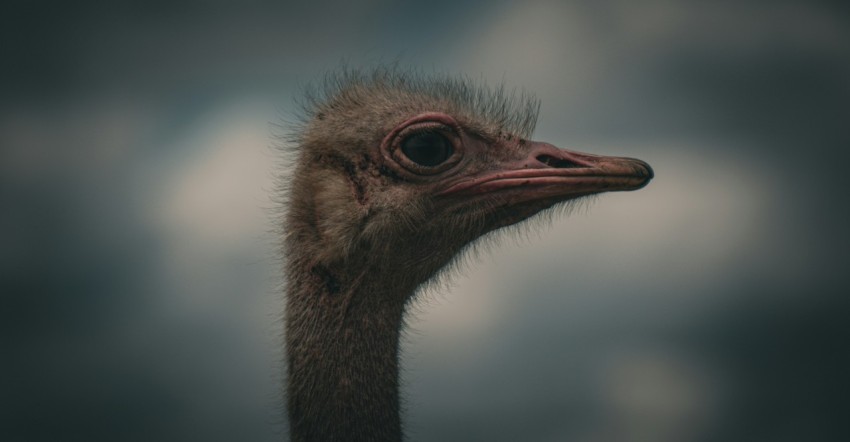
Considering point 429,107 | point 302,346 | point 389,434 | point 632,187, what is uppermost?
point 429,107

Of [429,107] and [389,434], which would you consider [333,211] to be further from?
[389,434]

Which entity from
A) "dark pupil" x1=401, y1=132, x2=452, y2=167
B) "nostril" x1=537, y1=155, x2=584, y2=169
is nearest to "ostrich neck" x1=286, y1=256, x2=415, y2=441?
"dark pupil" x1=401, y1=132, x2=452, y2=167

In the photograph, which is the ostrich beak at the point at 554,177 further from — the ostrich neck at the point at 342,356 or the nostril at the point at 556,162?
the ostrich neck at the point at 342,356

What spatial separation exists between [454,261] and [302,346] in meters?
0.91

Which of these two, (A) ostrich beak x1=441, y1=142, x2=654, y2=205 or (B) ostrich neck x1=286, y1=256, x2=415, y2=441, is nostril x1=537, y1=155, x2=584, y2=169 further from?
(B) ostrich neck x1=286, y1=256, x2=415, y2=441

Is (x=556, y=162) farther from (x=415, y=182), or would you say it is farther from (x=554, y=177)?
(x=415, y=182)

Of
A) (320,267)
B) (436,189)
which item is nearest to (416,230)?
(436,189)

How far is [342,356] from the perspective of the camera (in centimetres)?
445

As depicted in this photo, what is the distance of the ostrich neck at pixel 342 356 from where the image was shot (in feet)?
14.4

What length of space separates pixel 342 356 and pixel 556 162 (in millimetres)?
1378

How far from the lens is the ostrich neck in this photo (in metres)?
4.39

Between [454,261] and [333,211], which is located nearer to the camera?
[333,211]

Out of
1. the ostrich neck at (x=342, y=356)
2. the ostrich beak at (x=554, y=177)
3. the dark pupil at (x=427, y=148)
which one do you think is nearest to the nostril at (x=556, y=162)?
the ostrich beak at (x=554, y=177)

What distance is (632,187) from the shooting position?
4367 millimetres
